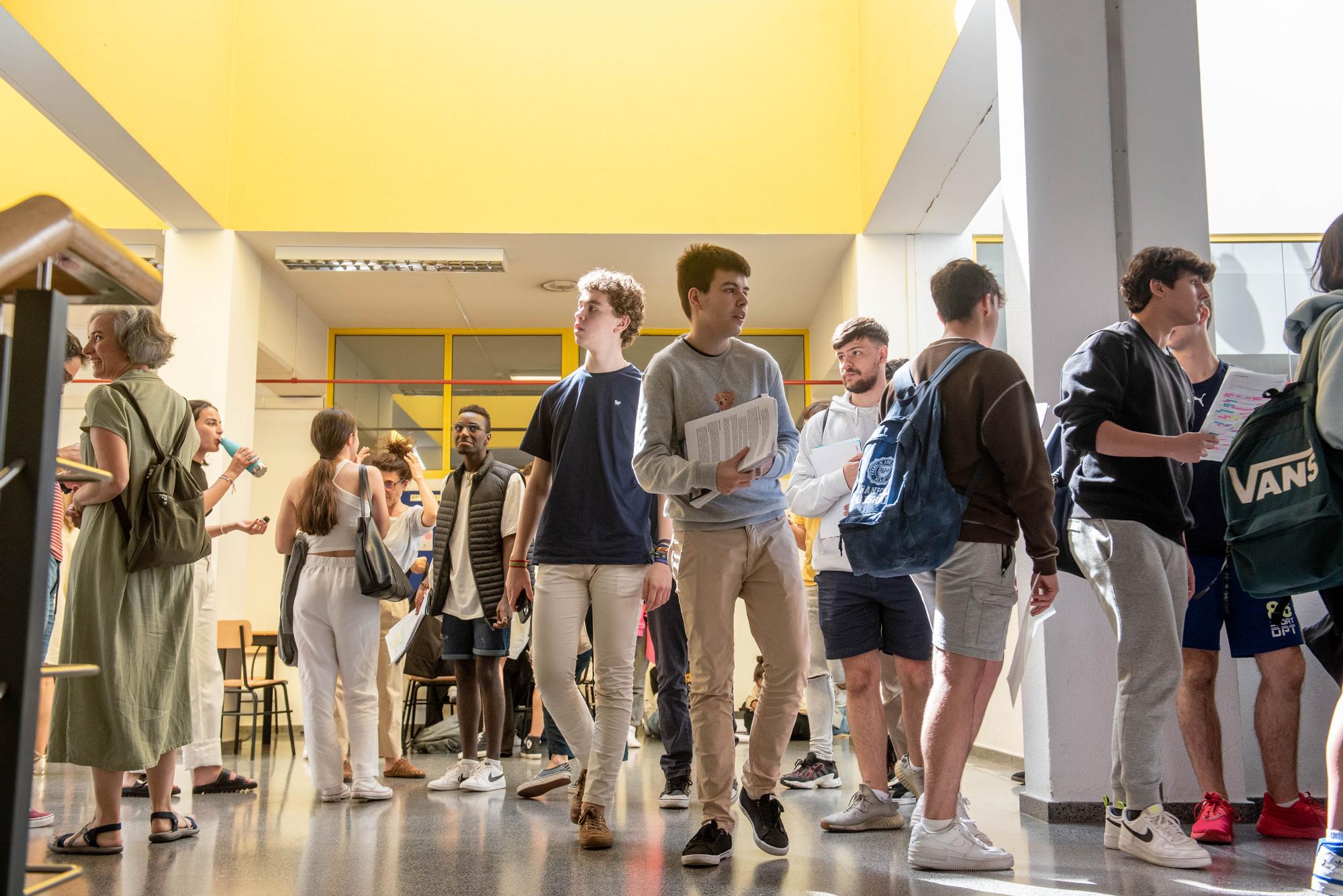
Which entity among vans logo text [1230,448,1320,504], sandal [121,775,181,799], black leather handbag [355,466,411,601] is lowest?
sandal [121,775,181,799]

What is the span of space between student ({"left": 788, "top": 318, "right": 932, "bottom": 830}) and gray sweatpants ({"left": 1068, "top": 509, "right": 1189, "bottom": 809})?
0.63 meters

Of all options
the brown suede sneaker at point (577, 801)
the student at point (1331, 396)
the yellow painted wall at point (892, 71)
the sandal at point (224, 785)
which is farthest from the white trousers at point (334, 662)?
the yellow painted wall at point (892, 71)

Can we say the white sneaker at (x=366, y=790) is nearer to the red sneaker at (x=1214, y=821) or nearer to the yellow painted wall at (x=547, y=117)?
the red sneaker at (x=1214, y=821)

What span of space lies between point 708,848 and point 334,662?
6.87 ft

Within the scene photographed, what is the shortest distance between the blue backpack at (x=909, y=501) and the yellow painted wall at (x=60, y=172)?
247 inches

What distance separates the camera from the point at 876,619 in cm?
356

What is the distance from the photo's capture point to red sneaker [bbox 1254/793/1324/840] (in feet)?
10.9

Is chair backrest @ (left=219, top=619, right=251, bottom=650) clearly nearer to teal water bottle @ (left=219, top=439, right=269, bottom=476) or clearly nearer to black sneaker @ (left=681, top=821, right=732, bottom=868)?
teal water bottle @ (left=219, top=439, right=269, bottom=476)

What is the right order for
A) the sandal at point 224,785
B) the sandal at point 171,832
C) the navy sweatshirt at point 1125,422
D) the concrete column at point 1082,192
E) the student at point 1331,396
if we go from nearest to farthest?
the student at point 1331,396, the navy sweatshirt at point 1125,422, the sandal at point 171,832, the concrete column at point 1082,192, the sandal at point 224,785

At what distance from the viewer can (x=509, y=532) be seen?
4660 millimetres

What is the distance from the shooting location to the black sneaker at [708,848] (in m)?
2.77

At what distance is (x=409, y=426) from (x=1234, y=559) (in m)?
7.76

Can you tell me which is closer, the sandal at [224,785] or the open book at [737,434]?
the open book at [737,434]

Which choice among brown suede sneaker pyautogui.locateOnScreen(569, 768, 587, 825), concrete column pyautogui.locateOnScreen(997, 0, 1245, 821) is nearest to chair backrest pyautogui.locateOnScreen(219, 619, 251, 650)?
brown suede sneaker pyautogui.locateOnScreen(569, 768, 587, 825)
